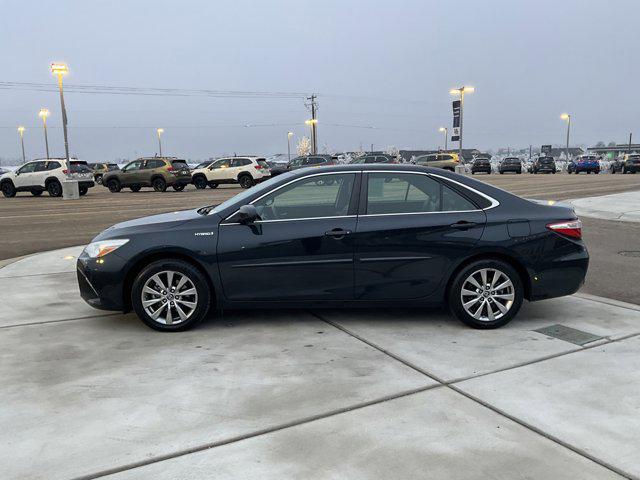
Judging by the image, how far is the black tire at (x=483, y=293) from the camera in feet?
17.1

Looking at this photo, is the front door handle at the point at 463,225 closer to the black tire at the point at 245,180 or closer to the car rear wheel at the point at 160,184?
the car rear wheel at the point at 160,184

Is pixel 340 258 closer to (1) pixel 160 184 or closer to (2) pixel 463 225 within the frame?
(2) pixel 463 225

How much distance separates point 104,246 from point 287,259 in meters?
1.70

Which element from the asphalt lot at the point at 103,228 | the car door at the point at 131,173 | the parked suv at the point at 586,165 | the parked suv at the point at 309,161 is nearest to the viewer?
the asphalt lot at the point at 103,228

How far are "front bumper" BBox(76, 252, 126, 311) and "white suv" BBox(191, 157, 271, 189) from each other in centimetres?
2594

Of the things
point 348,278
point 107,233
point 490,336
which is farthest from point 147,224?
point 490,336

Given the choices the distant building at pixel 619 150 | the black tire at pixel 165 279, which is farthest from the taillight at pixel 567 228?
the distant building at pixel 619 150

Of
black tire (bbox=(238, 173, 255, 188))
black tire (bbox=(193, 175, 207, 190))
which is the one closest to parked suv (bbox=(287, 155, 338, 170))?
black tire (bbox=(238, 173, 255, 188))

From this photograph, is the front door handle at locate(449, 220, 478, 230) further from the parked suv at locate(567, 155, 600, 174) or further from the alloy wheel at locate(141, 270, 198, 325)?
the parked suv at locate(567, 155, 600, 174)

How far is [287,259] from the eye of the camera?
202 inches

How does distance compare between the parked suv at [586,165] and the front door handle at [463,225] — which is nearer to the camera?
the front door handle at [463,225]

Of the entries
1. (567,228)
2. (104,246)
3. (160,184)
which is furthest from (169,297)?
(160,184)

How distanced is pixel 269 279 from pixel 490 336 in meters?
2.04

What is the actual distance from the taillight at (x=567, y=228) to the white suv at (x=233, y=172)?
26491 millimetres
